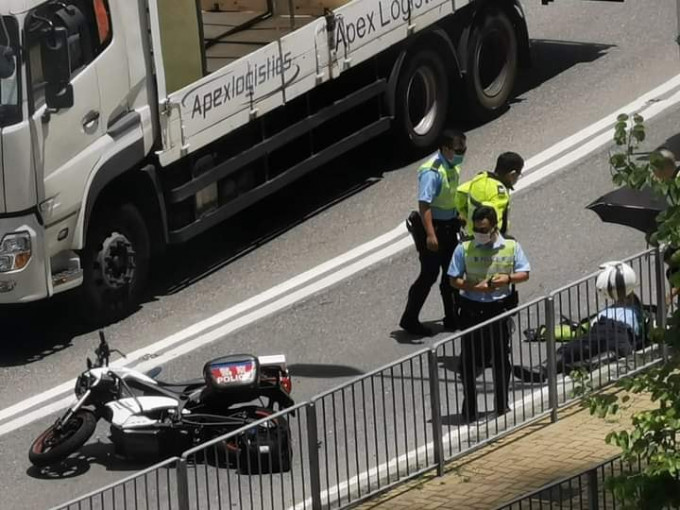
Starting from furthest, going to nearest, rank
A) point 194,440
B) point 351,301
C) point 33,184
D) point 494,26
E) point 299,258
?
point 494,26, point 299,258, point 351,301, point 33,184, point 194,440

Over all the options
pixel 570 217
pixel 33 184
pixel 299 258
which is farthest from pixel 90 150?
pixel 570 217

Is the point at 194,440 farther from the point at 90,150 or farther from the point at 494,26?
the point at 494,26

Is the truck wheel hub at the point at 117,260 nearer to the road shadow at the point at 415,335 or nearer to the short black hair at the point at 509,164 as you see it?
the road shadow at the point at 415,335

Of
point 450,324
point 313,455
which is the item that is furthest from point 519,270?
point 313,455

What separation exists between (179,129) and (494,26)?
452 centimetres

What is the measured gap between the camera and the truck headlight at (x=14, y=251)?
14.4m

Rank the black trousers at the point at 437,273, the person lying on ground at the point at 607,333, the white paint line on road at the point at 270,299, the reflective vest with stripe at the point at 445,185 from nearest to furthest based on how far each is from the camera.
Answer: the person lying on ground at the point at 607,333
the white paint line on road at the point at 270,299
the reflective vest with stripe at the point at 445,185
the black trousers at the point at 437,273

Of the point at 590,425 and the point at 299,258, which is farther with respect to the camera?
the point at 299,258

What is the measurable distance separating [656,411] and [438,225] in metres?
7.00

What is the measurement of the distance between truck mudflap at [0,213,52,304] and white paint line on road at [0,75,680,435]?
759mm

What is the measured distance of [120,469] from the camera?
12672mm

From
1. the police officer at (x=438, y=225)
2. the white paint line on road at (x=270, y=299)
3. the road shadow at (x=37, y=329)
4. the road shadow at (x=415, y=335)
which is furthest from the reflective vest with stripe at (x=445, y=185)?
the road shadow at (x=37, y=329)

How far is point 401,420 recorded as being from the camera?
40.2 feet

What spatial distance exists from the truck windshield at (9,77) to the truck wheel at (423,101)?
460 centimetres
